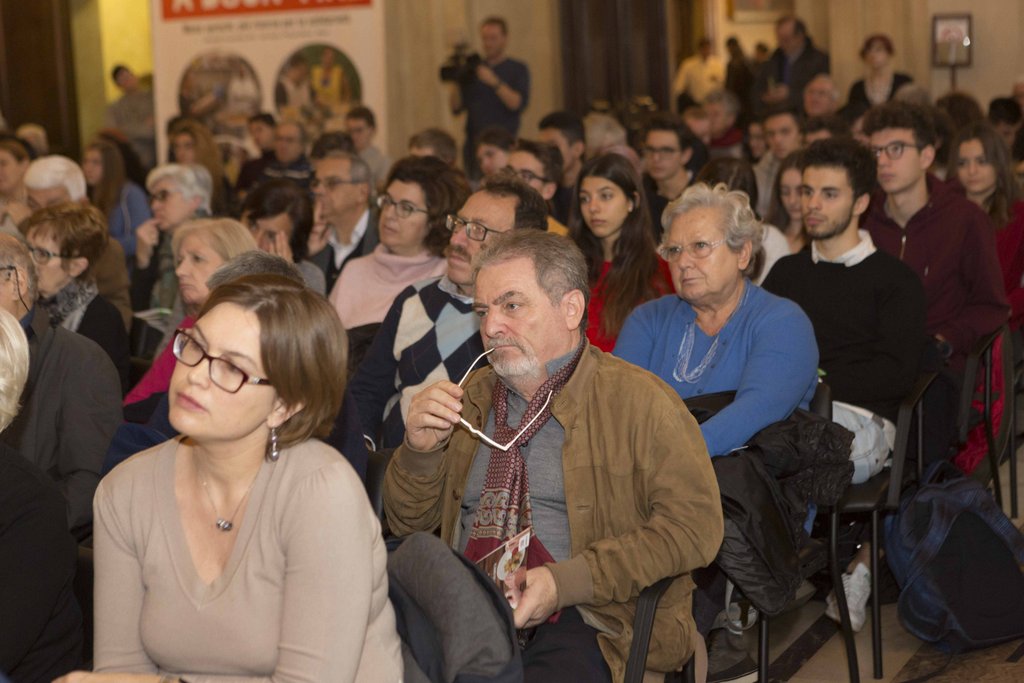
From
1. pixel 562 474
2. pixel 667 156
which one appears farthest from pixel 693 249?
pixel 667 156

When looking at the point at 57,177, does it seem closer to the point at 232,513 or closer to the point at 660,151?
the point at 660,151

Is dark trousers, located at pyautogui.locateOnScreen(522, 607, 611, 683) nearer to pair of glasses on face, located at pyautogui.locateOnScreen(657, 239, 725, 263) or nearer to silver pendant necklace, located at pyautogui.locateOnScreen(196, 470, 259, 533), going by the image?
silver pendant necklace, located at pyautogui.locateOnScreen(196, 470, 259, 533)

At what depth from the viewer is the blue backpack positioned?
377 cm

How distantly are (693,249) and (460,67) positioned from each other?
645cm

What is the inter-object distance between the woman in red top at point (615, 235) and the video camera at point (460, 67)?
520 cm

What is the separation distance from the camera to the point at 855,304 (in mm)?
4113

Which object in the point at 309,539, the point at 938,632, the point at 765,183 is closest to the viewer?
the point at 309,539

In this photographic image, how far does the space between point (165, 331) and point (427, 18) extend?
241 inches

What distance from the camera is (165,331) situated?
200 inches

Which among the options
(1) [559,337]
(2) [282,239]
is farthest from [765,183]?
(1) [559,337]

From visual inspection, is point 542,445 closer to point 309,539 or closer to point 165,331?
point 309,539

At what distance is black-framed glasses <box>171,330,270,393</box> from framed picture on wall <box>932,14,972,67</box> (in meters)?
10.00

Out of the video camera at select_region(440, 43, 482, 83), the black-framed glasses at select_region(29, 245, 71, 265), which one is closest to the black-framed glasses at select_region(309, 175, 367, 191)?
the black-framed glasses at select_region(29, 245, 71, 265)

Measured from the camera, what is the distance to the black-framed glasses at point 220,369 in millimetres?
2078
